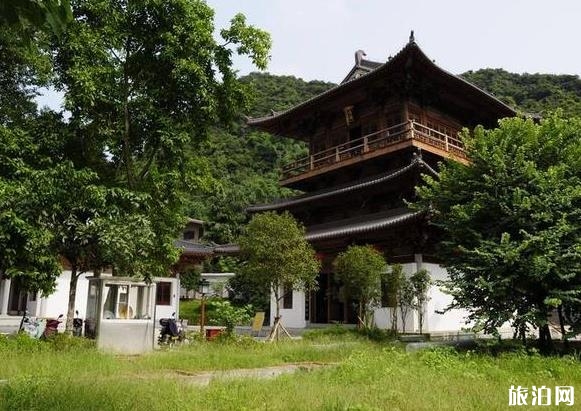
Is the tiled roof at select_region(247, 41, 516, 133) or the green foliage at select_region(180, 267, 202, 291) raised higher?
the tiled roof at select_region(247, 41, 516, 133)

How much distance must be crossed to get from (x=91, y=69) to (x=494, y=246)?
11.0m

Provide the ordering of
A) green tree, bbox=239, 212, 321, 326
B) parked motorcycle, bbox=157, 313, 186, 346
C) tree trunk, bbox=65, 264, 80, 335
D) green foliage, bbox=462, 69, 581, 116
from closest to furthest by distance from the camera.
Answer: tree trunk, bbox=65, 264, 80, 335
parked motorcycle, bbox=157, 313, 186, 346
green tree, bbox=239, 212, 321, 326
green foliage, bbox=462, 69, 581, 116

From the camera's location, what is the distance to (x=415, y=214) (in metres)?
18.0

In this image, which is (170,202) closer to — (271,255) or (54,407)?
(271,255)

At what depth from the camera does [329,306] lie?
→ 75.2 feet

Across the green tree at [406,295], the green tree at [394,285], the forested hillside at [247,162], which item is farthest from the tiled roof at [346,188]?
the forested hillside at [247,162]

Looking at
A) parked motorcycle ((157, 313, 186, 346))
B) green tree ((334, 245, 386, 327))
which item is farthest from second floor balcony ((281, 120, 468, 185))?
parked motorcycle ((157, 313, 186, 346))

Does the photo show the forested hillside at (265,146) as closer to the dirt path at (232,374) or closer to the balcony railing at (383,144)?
the balcony railing at (383,144)

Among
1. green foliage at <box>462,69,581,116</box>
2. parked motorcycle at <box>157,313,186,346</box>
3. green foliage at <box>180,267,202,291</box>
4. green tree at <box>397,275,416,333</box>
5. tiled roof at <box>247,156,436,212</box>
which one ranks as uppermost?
green foliage at <box>462,69,581,116</box>

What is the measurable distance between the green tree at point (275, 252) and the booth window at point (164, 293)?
16.2m

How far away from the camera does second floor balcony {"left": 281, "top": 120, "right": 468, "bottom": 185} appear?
72.7ft

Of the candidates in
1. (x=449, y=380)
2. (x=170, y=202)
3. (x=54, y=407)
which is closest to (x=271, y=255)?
(x=170, y=202)

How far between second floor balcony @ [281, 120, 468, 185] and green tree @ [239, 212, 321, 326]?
7784 mm

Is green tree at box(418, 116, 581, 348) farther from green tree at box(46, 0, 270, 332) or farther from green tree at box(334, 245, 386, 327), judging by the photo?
green tree at box(46, 0, 270, 332)
